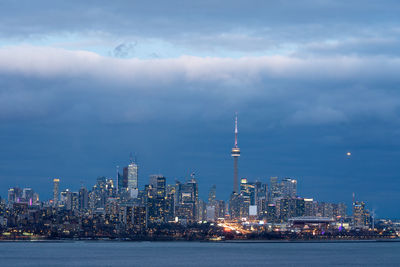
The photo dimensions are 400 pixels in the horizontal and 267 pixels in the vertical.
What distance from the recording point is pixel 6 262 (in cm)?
18338

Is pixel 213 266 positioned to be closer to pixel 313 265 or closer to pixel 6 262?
pixel 313 265

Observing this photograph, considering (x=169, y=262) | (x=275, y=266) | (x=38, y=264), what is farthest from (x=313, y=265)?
(x=38, y=264)

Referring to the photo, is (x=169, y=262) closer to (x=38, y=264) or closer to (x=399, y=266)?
(x=38, y=264)

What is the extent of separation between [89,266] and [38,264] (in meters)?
15.0

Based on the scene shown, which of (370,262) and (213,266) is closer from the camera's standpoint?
(213,266)

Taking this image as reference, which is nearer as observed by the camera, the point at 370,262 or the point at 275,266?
the point at 275,266

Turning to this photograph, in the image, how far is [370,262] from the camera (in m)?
193

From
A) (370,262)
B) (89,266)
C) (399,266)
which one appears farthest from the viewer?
(370,262)

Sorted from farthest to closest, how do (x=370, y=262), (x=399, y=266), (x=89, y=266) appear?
(x=370, y=262)
(x=399, y=266)
(x=89, y=266)

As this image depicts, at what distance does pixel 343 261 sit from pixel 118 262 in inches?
2261

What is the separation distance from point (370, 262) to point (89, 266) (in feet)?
236

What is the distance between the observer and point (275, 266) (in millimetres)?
177000

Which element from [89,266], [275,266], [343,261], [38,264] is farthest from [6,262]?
[343,261]

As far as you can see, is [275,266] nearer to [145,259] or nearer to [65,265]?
[145,259]
